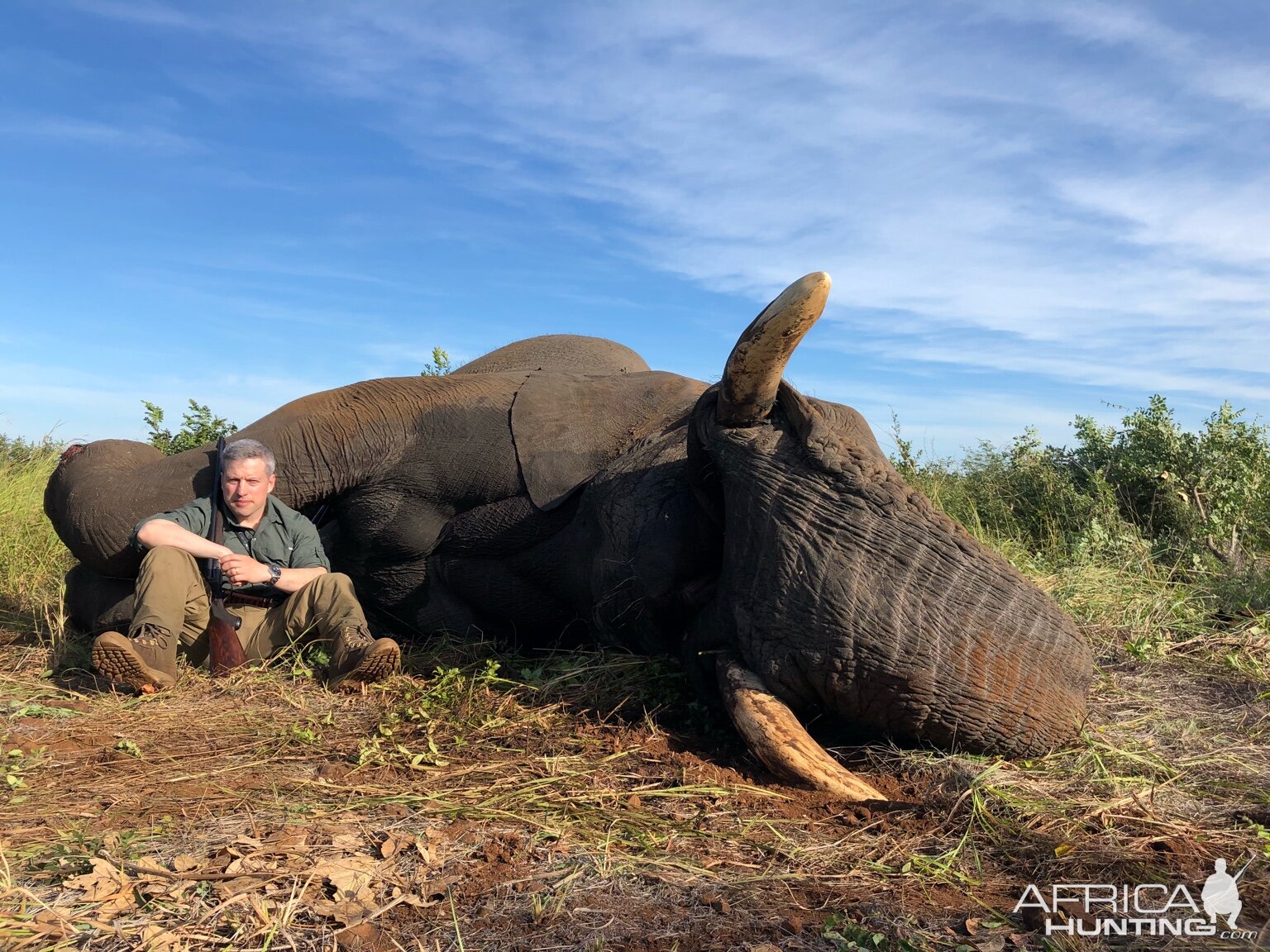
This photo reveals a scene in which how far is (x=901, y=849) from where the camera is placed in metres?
3.15

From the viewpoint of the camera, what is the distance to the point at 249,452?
545cm

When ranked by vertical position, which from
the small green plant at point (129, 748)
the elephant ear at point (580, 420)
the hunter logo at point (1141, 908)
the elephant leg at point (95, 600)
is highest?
the elephant ear at point (580, 420)

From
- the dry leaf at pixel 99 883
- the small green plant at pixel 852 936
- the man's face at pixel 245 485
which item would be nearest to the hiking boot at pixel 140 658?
the man's face at pixel 245 485

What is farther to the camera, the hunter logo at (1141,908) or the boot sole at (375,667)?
the boot sole at (375,667)

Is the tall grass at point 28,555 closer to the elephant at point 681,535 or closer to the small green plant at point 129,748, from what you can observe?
the elephant at point 681,535

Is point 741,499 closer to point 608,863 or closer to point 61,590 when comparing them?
point 608,863

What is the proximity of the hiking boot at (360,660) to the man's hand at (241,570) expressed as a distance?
22.2 inches

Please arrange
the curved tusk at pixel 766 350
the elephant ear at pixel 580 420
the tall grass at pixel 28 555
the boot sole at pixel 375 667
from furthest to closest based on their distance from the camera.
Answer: the tall grass at pixel 28 555 → the elephant ear at pixel 580 420 → the boot sole at pixel 375 667 → the curved tusk at pixel 766 350

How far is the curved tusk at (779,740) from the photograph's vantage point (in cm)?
356

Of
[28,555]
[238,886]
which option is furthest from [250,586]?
[28,555]

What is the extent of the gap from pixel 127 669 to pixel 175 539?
735 mm

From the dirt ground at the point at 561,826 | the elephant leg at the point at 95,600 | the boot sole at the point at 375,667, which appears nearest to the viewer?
the dirt ground at the point at 561,826

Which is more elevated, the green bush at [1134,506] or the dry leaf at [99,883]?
the green bush at [1134,506]

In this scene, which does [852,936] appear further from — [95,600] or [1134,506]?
[1134,506]
